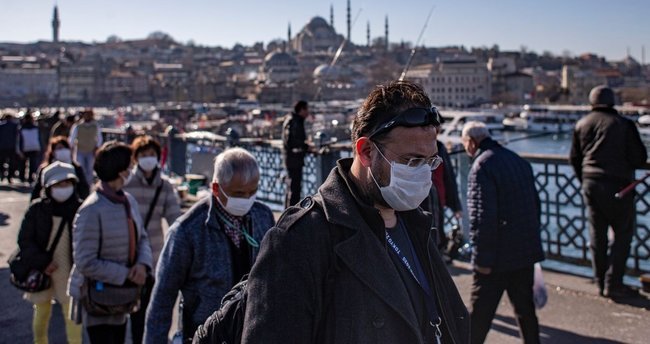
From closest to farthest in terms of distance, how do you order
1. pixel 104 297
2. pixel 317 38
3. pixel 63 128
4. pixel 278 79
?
pixel 104 297 → pixel 63 128 → pixel 278 79 → pixel 317 38

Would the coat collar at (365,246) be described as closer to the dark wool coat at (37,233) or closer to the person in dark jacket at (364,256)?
the person in dark jacket at (364,256)

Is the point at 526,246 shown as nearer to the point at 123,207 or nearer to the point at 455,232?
the point at 123,207

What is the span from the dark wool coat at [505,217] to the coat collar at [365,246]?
5.82 ft

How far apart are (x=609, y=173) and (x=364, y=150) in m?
2.94

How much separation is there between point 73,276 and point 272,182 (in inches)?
193

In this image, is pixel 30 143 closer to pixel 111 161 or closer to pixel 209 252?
pixel 111 161

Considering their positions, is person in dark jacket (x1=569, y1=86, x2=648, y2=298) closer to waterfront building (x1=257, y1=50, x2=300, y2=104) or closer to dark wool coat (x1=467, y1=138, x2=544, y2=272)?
dark wool coat (x1=467, y1=138, x2=544, y2=272)

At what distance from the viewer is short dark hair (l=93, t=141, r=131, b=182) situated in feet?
10.4

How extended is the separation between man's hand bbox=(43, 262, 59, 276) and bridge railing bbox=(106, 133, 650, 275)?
9.53 ft

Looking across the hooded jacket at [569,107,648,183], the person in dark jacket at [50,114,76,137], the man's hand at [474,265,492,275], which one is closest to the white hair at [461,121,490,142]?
the man's hand at [474,265,492,275]

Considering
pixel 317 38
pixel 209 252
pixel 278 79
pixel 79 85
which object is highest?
pixel 317 38

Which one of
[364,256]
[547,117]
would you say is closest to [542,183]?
[364,256]

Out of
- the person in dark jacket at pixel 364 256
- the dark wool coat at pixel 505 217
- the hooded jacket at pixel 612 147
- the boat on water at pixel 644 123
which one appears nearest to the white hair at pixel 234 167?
the person in dark jacket at pixel 364 256

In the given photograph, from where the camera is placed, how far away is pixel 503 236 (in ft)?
10.5
